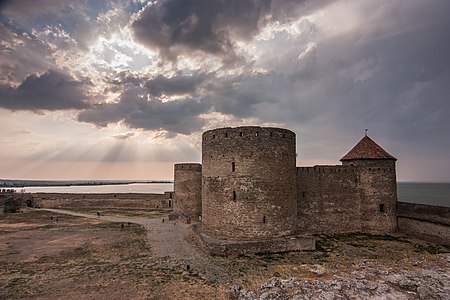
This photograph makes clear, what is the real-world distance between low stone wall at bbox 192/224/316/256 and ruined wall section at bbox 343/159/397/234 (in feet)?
23.3

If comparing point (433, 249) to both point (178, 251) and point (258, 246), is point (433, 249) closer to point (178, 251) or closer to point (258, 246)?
point (258, 246)

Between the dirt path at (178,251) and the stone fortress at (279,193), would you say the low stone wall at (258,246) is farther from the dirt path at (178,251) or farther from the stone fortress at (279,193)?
the dirt path at (178,251)

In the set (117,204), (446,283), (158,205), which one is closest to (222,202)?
(446,283)

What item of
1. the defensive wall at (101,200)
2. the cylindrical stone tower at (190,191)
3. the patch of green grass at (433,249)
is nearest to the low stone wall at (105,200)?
the defensive wall at (101,200)

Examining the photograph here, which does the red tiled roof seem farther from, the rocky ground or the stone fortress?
the rocky ground

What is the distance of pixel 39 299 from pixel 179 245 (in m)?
8.27

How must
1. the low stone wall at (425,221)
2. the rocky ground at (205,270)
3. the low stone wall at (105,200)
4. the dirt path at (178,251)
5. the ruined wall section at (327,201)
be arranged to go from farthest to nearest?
the low stone wall at (105,200) → the ruined wall section at (327,201) → the low stone wall at (425,221) → the dirt path at (178,251) → the rocky ground at (205,270)

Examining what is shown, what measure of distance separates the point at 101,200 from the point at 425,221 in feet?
115

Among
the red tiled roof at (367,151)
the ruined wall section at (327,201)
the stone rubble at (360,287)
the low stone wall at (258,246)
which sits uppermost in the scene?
the red tiled roof at (367,151)

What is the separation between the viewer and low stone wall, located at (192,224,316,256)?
14.4 meters

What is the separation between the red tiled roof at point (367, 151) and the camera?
20062mm

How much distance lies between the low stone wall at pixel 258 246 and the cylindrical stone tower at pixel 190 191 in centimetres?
999

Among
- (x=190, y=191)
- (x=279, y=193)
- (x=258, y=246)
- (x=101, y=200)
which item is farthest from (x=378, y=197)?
(x=101, y=200)

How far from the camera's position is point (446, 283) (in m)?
10.2
